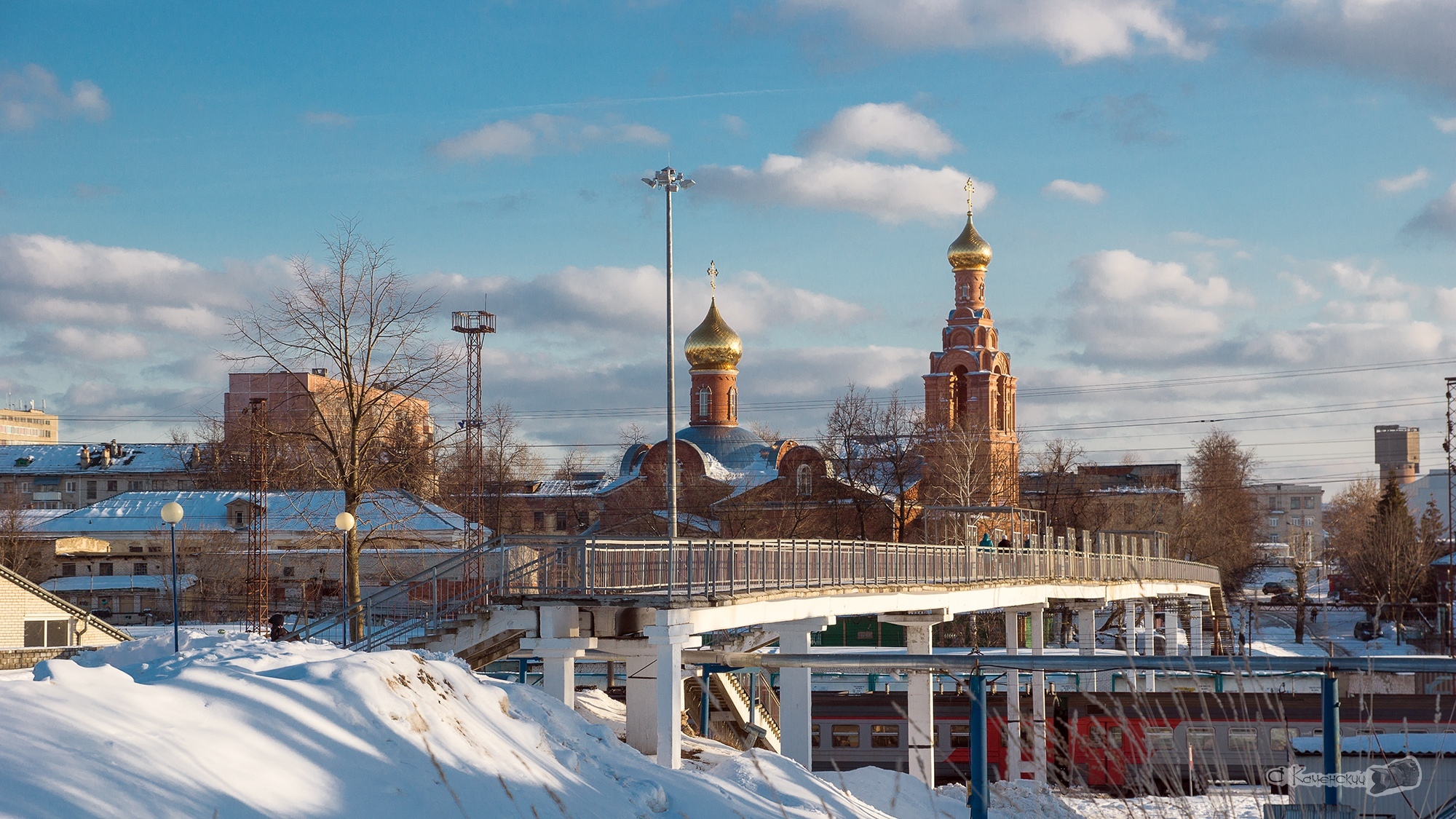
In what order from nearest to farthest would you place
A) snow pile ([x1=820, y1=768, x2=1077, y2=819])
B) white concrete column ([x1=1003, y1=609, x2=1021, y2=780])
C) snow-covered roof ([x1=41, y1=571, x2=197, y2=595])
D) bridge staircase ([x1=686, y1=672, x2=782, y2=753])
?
snow pile ([x1=820, y1=768, x2=1077, y2=819]) → white concrete column ([x1=1003, y1=609, x2=1021, y2=780]) → bridge staircase ([x1=686, y1=672, x2=782, y2=753]) → snow-covered roof ([x1=41, y1=571, x2=197, y2=595])

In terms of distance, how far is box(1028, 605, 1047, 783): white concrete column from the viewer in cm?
550

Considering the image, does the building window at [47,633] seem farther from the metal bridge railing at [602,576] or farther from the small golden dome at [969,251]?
the small golden dome at [969,251]

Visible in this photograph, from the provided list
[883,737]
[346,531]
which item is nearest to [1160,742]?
[346,531]

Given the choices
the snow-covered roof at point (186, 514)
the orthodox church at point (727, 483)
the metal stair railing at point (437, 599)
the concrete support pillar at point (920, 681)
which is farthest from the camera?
the orthodox church at point (727, 483)

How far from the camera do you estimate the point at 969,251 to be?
3061 inches

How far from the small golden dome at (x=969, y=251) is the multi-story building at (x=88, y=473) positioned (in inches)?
2344

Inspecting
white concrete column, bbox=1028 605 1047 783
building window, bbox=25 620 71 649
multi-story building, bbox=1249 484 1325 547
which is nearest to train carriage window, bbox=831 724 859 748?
white concrete column, bbox=1028 605 1047 783

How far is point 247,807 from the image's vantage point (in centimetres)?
817

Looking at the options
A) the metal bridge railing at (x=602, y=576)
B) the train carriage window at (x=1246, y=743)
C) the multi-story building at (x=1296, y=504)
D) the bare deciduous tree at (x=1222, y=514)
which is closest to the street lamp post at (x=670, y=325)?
the metal bridge railing at (x=602, y=576)

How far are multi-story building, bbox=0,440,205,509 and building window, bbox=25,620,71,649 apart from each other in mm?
74573

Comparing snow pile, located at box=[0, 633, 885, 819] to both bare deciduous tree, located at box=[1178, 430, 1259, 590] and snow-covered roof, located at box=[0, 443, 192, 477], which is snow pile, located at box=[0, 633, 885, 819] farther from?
snow-covered roof, located at box=[0, 443, 192, 477]

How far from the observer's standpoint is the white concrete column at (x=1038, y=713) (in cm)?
550

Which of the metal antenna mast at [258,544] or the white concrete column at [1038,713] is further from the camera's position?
the metal antenna mast at [258,544]

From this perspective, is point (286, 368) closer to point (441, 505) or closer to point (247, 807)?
point (247, 807)
